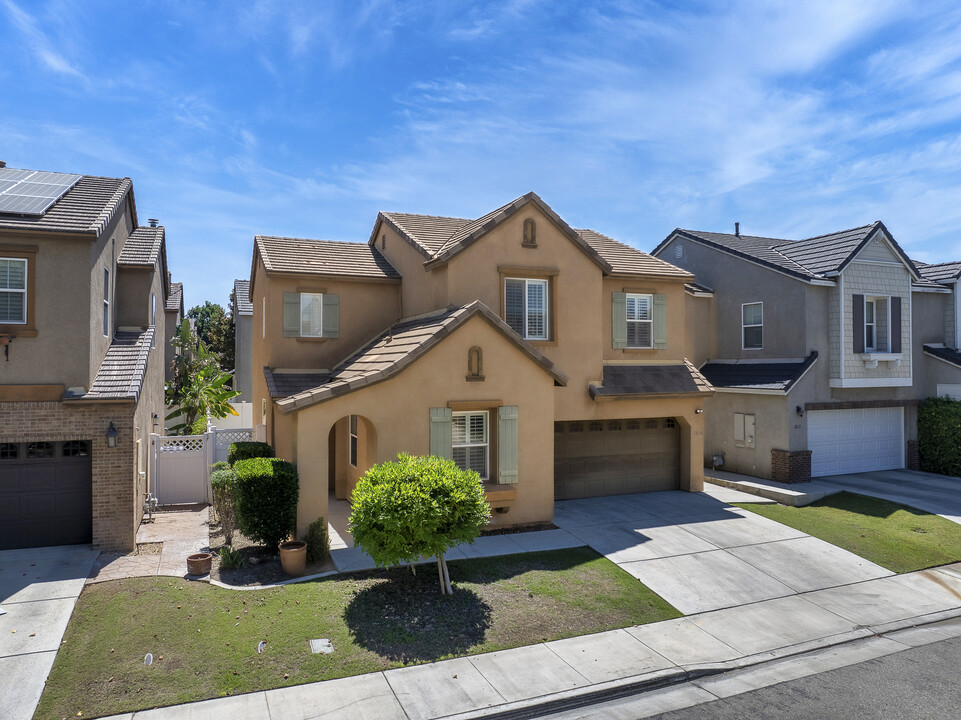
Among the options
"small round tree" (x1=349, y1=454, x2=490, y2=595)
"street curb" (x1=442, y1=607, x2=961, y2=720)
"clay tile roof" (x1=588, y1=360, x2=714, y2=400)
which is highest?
"clay tile roof" (x1=588, y1=360, x2=714, y2=400)

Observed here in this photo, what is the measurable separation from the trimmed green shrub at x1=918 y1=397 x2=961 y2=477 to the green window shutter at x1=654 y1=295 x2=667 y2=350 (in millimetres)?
10847

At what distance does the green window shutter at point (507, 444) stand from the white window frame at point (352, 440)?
3654 millimetres

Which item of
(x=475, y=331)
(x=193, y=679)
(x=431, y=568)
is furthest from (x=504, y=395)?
(x=193, y=679)

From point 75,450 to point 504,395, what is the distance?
8.64 metres

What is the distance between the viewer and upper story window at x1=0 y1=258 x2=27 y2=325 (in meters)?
11.5

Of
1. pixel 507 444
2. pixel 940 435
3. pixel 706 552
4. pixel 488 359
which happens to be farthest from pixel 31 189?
pixel 940 435

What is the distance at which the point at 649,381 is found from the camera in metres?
17.0

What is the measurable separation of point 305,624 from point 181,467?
910 centimetres

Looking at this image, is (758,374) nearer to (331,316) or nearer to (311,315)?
(331,316)

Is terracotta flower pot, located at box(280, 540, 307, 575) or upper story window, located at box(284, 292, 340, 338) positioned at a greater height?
upper story window, located at box(284, 292, 340, 338)

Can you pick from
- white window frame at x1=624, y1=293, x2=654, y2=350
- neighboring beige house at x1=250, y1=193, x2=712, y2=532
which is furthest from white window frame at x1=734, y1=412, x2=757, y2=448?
white window frame at x1=624, y1=293, x2=654, y2=350

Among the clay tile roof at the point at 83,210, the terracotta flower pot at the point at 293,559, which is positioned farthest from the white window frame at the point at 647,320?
the clay tile roof at the point at 83,210

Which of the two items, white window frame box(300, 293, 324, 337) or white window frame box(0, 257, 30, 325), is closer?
white window frame box(0, 257, 30, 325)

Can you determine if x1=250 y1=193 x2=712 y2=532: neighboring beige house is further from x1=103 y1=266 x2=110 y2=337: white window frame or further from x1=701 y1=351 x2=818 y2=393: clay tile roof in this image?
x1=103 y1=266 x2=110 y2=337: white window frame
